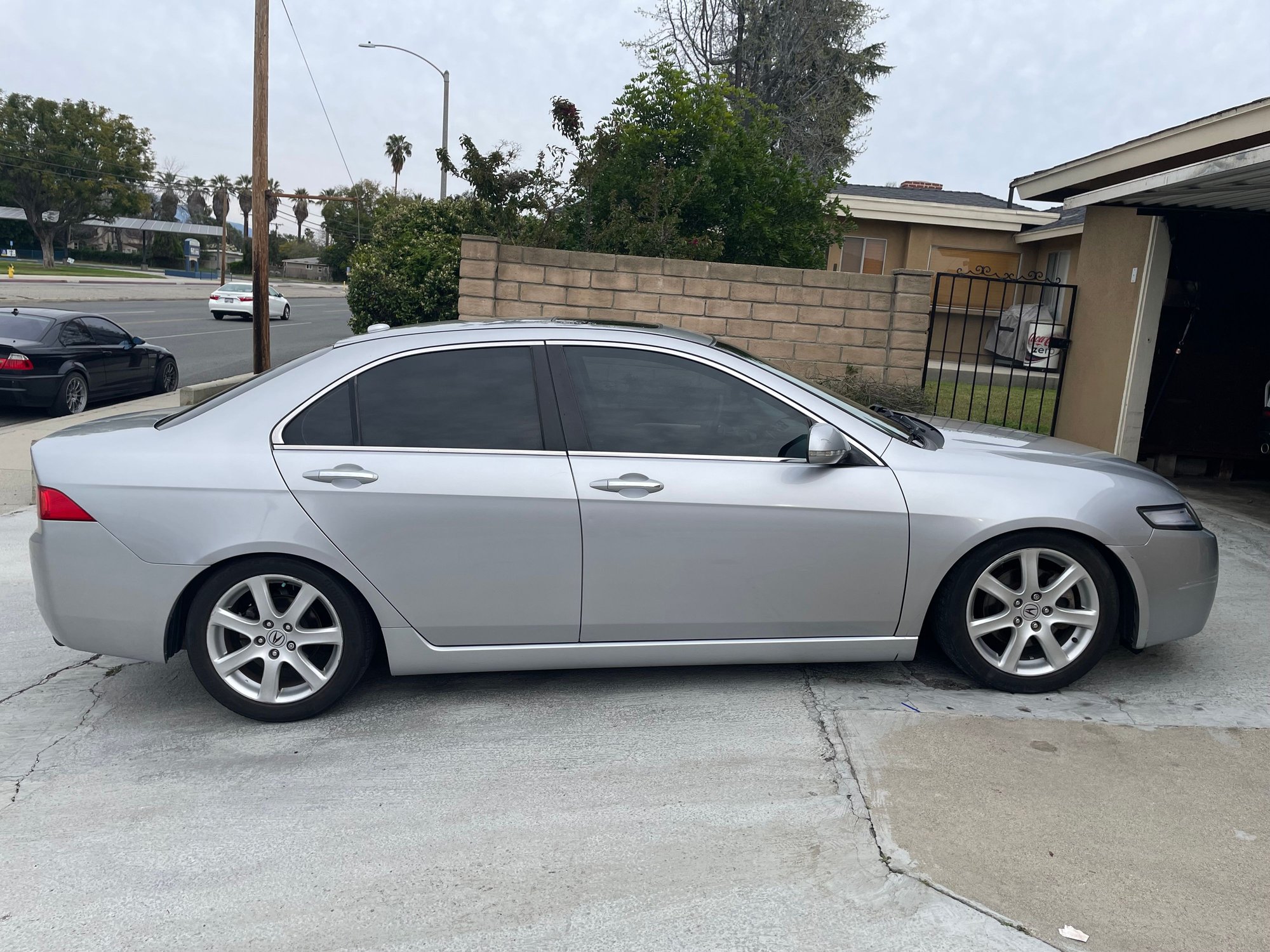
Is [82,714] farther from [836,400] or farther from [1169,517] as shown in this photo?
[1169,517]

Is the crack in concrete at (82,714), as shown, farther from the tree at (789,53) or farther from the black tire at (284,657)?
the tree at (789,53)

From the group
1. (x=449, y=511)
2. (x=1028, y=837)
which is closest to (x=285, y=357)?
(x=449, y=511)

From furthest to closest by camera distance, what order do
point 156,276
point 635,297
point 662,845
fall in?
point 156,276, point 635,297, point 662,845

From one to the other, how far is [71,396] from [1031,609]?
1280 centimetres

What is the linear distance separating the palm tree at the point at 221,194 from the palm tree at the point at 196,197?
1.91 m

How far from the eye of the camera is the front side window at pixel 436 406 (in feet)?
13.4

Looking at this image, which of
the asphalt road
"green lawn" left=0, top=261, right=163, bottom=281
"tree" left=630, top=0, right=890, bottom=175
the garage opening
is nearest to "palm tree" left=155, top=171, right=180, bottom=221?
"green lawn" left=0, top=261, right=163, bottom=281

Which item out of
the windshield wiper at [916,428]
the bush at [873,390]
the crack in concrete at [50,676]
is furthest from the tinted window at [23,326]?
the windshield wiper at [916,428]

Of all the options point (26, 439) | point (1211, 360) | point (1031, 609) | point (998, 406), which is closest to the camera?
point (1031, 609)

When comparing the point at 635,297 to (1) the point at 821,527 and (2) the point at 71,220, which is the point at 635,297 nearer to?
(1) the point at 821,527

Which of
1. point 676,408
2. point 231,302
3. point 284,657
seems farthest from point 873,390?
point 231,302

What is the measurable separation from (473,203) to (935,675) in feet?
31.6

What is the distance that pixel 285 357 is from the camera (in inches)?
810

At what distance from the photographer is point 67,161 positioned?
60938mm
